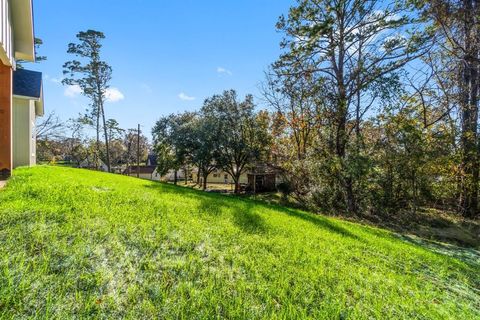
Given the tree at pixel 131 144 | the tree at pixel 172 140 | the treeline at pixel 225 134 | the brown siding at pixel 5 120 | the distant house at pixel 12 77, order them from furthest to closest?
the tree at pixel 131 144
the tree at pixel 172 140
the treeline at pixel 225 134
the brown siding at pixel 5 120
the distant house at pixel 12 77

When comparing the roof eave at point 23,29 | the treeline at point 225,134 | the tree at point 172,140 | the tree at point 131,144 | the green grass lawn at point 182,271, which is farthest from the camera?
the tree at point 131,144

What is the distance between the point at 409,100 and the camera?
11.9m

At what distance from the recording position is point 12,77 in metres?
6.23

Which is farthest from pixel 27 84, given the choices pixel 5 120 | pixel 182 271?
pixel 182 271

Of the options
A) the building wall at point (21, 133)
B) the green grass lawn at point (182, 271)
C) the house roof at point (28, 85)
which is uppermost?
the house roof at point (28, 85)

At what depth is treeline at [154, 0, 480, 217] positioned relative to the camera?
1063cm


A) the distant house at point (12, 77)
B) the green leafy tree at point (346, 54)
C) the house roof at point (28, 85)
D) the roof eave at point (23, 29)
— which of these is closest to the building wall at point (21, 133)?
the distant house at point (12, 77)

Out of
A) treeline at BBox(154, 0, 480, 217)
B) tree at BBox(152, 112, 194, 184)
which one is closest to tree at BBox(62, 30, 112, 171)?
tree at BBox(152, 112, 194, 184)

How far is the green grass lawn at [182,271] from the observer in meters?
1.90

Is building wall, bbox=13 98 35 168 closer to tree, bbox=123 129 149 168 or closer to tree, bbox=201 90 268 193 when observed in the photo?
tree, bbox=201 90 268 193

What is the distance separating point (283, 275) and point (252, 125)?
18085 mm

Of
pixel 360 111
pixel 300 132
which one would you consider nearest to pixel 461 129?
pixel 360 111

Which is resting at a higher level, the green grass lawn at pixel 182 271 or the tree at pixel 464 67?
the tree at pixel 464 67

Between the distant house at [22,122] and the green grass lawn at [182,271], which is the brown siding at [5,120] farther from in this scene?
the distant house at [22,122]
